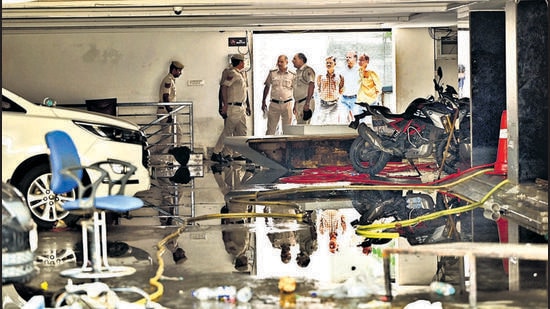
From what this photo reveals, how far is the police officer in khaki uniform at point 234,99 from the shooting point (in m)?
20.3

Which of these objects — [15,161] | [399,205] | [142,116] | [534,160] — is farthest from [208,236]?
[142,116]

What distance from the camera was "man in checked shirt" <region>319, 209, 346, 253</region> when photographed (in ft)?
28.8

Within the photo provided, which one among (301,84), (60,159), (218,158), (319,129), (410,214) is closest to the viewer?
(60,159)

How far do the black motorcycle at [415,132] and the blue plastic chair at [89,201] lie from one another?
23.9ft

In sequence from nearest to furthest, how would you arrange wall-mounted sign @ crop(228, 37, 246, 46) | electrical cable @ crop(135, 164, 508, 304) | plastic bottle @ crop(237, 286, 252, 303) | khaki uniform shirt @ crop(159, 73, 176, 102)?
plastic bottle @ crop(237, 286, 252, 303)
electrical cable @ crop(135, 164, 508, 304)
khaki uniform shirt @ crop(159, 73, 176, 102)
wall-mounted sign @ crop(228, 37, 246, 46)

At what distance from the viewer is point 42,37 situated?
2162 cm

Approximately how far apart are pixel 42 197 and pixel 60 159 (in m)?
2.49

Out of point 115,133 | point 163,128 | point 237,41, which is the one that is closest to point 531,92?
point 115,133

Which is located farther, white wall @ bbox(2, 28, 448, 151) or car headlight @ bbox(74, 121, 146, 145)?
white wall @ bbox(2, 28, 448, 151)

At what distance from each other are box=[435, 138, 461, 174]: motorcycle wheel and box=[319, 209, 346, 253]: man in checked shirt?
147 inches

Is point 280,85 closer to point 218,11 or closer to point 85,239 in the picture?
point 218,11

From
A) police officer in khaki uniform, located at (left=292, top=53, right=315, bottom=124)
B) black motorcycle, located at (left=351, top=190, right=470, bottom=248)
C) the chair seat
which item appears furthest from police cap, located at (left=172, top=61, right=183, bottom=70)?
the chair seat

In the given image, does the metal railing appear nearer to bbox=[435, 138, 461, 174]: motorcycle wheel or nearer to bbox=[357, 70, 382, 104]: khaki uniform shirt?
bbox=[357, 70, 382, 104]: khaki uniform shirt

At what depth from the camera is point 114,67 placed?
21.7 meters
